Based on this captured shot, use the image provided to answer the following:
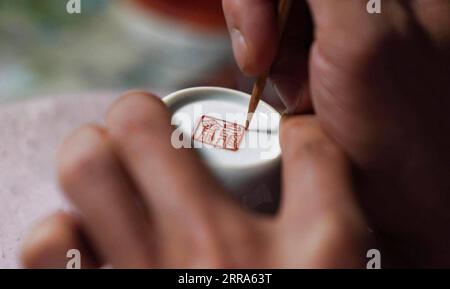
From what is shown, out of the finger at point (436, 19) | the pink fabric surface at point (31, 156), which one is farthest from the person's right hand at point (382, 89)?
the pink fabric surface at point (31, 156)

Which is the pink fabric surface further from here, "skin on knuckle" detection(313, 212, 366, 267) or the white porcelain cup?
"skin on knuckle" detection(313, 212, 366, 267)

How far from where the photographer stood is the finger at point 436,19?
380mm

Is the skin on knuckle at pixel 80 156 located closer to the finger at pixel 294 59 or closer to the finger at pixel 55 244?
the finger at pixel 55 244

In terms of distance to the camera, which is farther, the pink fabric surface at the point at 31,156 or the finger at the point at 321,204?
the pink fabric surface at the point at 31,156

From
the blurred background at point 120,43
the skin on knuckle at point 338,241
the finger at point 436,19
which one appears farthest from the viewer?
the blurred background at point 120,43

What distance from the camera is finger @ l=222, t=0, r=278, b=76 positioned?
15.2 inches

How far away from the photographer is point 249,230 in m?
0.28

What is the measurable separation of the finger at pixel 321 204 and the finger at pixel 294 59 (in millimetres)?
70

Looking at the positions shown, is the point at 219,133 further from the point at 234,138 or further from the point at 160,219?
the point at 160,219

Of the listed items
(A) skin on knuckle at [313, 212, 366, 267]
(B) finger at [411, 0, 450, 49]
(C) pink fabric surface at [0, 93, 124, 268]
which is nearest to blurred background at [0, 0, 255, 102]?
(C) pink fabric surface at [0, 93, 124, 268]

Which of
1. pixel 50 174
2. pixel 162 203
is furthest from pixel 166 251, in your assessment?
pixel 50 174

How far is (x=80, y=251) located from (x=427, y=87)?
25 centimetres

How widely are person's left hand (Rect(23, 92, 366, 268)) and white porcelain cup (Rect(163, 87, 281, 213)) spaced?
0.07 metres

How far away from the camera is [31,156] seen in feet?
1.73
